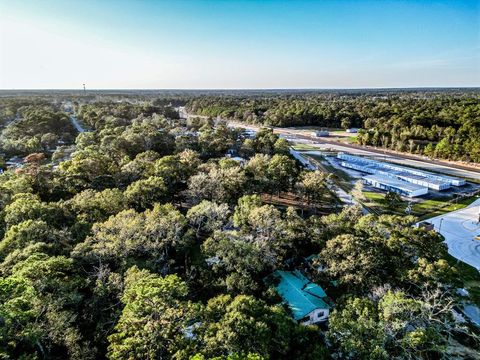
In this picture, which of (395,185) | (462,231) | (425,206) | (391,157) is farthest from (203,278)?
(391,157)

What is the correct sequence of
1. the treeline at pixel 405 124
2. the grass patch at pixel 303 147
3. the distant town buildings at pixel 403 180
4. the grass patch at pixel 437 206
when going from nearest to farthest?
the grass patch at pixel 437 206
the distant town buildings at pixel 403 180
the treeline at pixel 405 124
the grass patch at pixel 303 147

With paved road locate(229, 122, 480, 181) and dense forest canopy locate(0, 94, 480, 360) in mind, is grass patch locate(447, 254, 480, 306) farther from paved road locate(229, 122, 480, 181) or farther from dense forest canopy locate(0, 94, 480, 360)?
paved road locate(229, 122, 480, 181)

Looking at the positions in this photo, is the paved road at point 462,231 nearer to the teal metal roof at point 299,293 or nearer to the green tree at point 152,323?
the teal metal roof at point 299,293

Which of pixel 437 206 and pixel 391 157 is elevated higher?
pixel 391 157

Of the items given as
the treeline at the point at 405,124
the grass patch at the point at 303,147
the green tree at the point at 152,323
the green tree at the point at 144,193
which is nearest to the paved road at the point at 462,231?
the treeline at the point at 405,124

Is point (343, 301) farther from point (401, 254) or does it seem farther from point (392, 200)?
point (392, 200)

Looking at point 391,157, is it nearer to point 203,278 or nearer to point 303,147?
point 303,147
